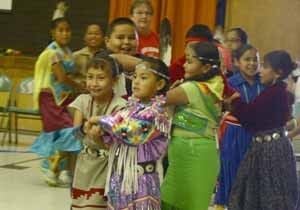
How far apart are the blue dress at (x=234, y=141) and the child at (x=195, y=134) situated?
3.92 feet

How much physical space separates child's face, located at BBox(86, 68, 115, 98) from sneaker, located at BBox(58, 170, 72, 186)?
2.78 meters

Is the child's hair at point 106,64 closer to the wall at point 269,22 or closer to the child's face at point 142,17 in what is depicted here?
the child's face at point 142,17

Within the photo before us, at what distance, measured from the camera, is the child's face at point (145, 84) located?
302cm

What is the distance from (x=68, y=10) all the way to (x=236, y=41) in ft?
15.3

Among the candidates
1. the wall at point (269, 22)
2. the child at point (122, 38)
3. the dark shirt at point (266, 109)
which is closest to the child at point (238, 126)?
the dark shirt at point (266, 109)

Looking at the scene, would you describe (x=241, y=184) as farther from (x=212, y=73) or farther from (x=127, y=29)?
(x=127, y=29)

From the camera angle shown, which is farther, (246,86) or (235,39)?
(235,39)

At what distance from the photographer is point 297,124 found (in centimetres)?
433

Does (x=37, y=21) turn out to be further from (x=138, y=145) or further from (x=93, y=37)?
(x=138, y=145)

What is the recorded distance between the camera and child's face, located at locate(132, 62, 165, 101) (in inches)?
119

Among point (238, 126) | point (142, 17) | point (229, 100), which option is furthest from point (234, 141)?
point (142, 17)

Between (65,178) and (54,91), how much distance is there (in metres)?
0.76

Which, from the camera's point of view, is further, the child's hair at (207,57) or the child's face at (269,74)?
the child's face at (269,74)

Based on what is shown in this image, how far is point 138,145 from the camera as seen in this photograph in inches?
117
